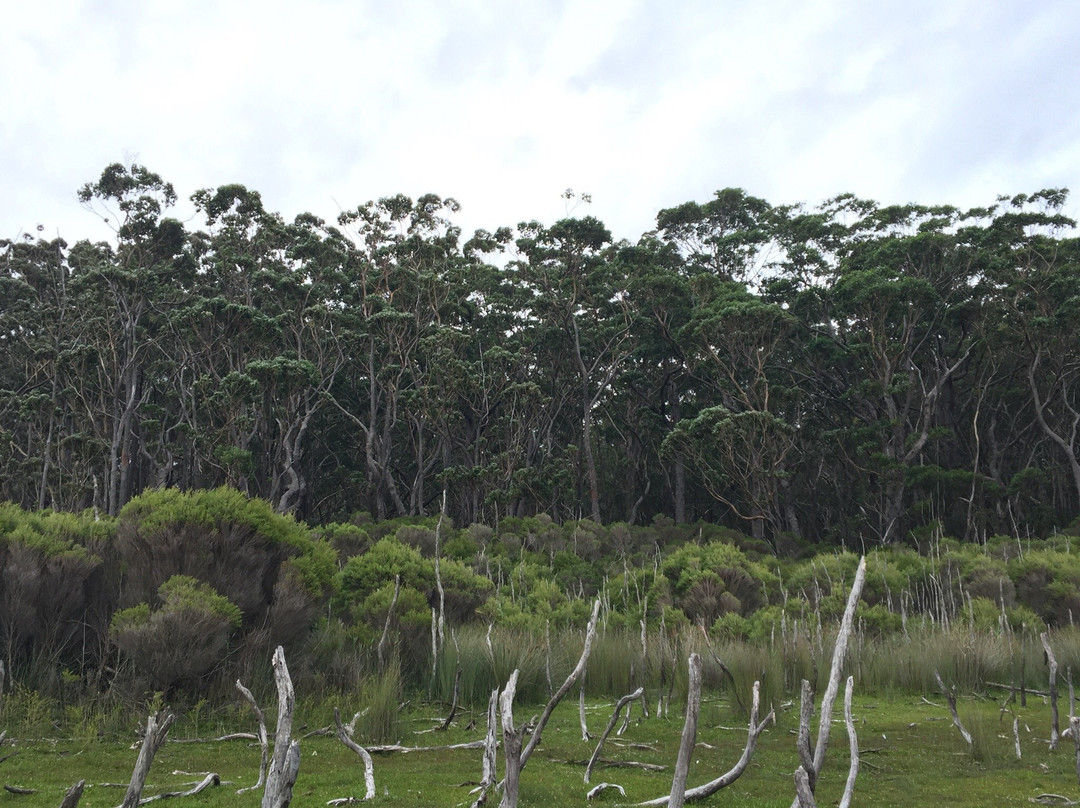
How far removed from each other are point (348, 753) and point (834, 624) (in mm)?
6720

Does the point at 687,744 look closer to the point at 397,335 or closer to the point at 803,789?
the point at 803,789

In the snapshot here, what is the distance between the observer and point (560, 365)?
31.6m

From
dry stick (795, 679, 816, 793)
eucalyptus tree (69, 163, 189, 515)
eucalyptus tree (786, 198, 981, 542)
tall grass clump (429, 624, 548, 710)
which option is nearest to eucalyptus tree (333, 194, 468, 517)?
eucalyptus tree (69, 163, 189, 515)

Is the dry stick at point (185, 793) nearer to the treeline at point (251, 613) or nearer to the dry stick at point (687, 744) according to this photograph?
the treeline at point (251, 613)

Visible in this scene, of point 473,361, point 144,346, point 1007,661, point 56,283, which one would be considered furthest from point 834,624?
point 56,283

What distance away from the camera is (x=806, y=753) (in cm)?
272

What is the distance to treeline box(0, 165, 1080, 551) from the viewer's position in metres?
24.6

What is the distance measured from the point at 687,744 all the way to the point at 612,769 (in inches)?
96.1

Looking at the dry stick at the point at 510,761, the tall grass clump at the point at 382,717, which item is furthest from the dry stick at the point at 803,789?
the tall grass clump at the point at 382,717

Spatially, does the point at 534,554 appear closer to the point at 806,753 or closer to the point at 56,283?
the point at 806,753

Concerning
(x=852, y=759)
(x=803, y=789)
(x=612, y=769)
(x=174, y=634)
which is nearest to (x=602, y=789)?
(x=612, y=769)

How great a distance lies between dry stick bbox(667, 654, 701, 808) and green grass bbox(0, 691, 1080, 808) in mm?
1537

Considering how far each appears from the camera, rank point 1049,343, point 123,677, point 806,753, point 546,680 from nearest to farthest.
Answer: point 806,753
point 123,677
point 546,680
point 1049,343

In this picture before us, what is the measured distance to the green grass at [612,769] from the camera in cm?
441
